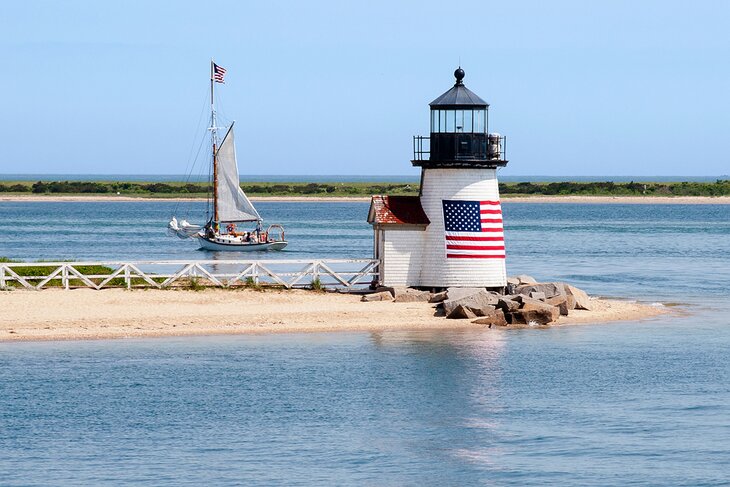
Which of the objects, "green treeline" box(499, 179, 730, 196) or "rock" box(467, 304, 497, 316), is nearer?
"rock" box(467, 304, 497, 316)

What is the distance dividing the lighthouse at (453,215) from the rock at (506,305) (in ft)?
5.28

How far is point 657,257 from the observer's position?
187 ft

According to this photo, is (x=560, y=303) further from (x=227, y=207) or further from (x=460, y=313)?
(x=227, y=207)

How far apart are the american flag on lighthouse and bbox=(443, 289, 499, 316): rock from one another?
1.28 m

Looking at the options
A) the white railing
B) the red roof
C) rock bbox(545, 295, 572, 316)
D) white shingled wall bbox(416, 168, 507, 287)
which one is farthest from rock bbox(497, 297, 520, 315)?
the white railing

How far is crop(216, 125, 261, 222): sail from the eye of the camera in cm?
6681

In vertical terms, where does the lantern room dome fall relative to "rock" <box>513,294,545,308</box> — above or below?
above

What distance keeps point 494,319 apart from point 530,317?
93 centimetres

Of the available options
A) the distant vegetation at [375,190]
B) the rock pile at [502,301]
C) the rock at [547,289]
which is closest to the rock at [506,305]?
the rock pile at [502,301]

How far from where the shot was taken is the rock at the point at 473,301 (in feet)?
101

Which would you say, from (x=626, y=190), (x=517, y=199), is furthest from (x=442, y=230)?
(x=626, y=190)

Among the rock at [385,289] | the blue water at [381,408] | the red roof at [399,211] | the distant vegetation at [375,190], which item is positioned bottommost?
the blue water at [381,408]

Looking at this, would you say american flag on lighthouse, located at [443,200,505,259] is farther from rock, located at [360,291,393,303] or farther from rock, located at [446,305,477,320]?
rock, located at [446,305,477,320]

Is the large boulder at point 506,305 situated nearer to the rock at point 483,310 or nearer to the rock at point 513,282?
the rock at point 483,310
